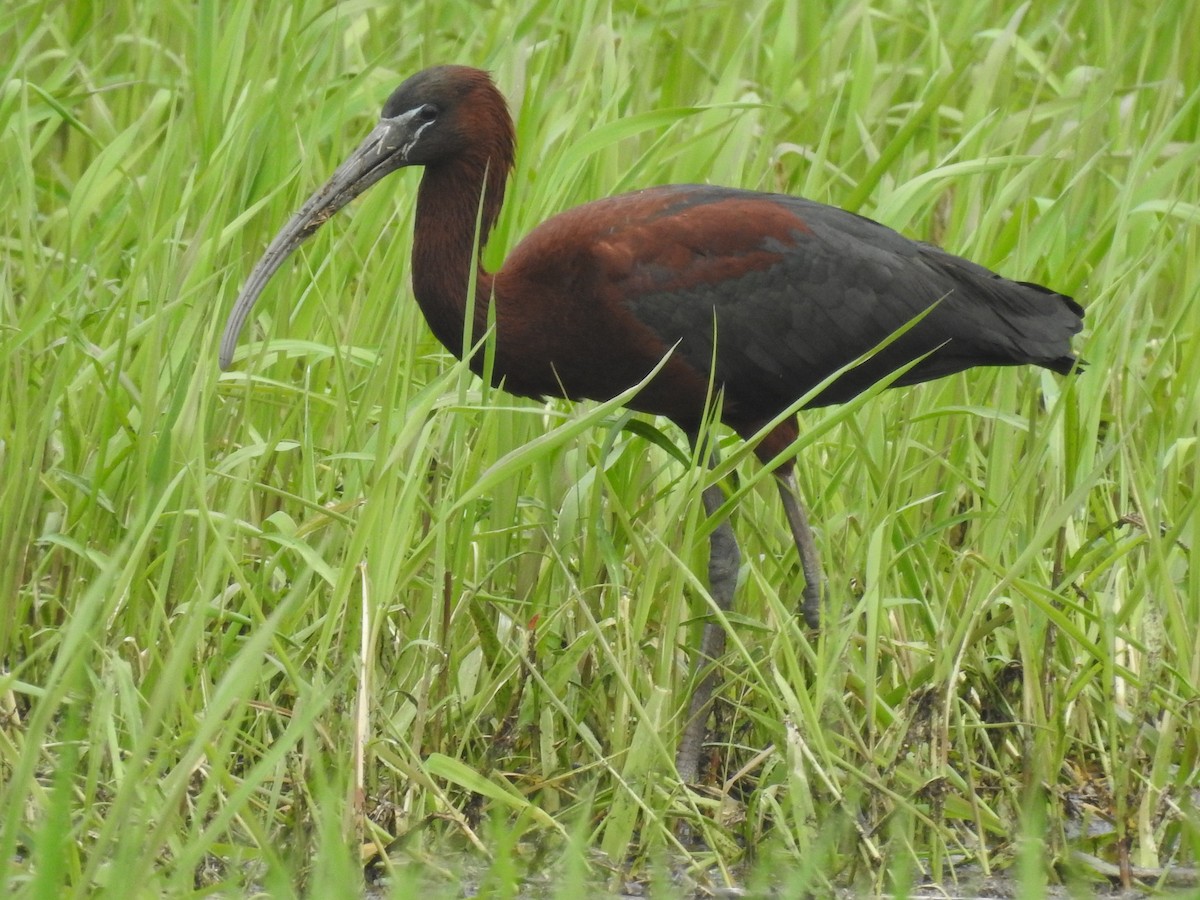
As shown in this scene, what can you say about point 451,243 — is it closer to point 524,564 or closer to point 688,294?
point 688,294

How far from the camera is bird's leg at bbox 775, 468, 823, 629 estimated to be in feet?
11.3

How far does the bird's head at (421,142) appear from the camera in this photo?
3.29 metres

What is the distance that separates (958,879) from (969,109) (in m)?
2.26

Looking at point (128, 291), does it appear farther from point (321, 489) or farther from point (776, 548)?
point (776, 548)

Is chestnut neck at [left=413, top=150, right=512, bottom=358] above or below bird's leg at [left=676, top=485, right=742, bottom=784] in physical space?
above

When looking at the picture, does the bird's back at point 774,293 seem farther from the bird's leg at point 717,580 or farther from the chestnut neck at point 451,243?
the bird's leg at point 717,580

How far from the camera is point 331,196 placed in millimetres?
3346

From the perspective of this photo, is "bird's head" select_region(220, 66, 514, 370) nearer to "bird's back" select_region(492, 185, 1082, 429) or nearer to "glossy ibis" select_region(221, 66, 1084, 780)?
"glossy ibis" select_region(221, 66, 1084, 780)

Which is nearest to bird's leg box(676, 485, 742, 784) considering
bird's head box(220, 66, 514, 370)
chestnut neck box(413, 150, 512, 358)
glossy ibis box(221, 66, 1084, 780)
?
glossy ibis box(221, 66, 1084, 780)

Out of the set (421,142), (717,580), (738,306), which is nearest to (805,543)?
(717,580)

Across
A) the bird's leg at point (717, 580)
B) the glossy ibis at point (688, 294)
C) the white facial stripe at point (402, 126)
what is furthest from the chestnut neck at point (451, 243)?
the bird's leg at point (717, 580)

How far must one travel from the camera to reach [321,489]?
3.39m

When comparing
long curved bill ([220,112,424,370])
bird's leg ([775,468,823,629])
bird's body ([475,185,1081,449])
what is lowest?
bird's leg ([775,468,823,629])

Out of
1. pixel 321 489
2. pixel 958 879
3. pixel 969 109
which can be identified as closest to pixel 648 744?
pixel 958 879
